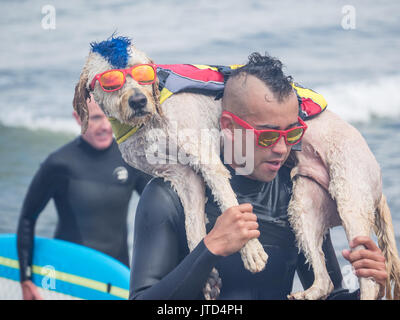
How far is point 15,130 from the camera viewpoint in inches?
533

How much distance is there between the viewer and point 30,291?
517 centimetres

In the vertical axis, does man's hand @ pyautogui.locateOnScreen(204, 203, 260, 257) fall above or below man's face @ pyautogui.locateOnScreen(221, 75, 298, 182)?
below

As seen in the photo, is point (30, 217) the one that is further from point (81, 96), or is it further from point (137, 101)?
point (137, 101)

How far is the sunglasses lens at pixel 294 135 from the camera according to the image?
2.42 metres

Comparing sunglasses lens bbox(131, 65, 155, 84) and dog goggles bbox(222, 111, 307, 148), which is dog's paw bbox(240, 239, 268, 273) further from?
sunglasses lens bbox(131, 65, 155, 84)

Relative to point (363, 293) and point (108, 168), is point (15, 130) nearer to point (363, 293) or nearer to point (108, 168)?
point (108, 168)

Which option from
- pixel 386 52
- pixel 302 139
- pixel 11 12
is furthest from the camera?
pixel 11 12

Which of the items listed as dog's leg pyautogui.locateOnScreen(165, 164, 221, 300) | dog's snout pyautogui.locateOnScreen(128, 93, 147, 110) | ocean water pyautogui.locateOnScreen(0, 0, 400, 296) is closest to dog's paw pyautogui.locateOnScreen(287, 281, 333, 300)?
dog's leg pyautogui.locateOnScreen(165, 164, 221, 300)

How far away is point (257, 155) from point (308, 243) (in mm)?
417

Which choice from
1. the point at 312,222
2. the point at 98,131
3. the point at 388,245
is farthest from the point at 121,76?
the point at 98,131

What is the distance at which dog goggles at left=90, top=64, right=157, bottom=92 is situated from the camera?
2436 mm

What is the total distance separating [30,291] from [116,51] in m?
3.25

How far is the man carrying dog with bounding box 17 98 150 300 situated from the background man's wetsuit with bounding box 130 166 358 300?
2.51 metres
